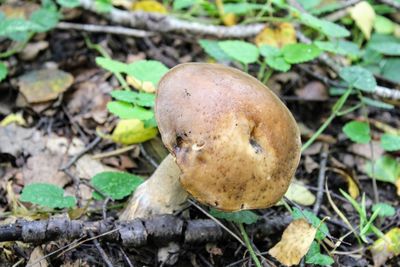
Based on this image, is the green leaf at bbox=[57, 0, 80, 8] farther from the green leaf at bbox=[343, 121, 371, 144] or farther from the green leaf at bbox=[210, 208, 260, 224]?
the green leaf at bbox=[343, 121, 371, 144]

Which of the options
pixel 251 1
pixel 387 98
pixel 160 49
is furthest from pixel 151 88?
pixel 387 98

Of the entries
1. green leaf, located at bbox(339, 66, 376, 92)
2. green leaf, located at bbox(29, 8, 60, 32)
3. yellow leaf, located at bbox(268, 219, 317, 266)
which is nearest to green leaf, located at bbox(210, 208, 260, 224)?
yellow leaf, located at bbox(268, 219, 317, 266)

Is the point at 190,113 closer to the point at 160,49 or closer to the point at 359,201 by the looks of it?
the point at 359,201

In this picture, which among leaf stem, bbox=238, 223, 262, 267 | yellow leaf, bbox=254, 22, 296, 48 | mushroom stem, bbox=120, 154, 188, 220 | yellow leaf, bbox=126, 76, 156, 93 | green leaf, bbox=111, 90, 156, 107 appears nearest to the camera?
leaf stem, bbox=238, 223, 262, 267

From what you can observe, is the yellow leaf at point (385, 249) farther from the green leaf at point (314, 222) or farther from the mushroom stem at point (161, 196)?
the mushroom stem at point (161, 196)

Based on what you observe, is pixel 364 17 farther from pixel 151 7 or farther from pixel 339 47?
pixel 151 7
